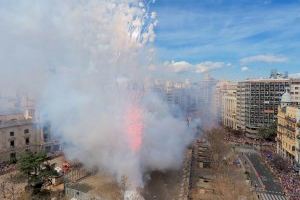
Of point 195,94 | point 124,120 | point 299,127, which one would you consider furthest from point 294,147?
point 195,94

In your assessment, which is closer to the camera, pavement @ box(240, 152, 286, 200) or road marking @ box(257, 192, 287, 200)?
road marking @ box(257, 192, 287, 200)

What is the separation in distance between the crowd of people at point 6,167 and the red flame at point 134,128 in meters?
15.2

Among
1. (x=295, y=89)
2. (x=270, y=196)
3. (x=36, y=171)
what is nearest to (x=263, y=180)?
(x=270, y=196)

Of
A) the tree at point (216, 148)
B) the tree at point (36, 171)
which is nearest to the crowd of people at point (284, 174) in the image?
the tree at point (216, 148)

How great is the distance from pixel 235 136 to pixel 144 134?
1477 inches

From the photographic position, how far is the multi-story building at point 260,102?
59241mm

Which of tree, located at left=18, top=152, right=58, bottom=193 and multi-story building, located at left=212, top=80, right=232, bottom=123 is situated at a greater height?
multi-story building, located at left=212, top=80, right=232, bottom=123

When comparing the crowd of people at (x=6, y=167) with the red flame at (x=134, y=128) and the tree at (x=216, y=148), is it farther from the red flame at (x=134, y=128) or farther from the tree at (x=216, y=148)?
the tree at (x=216, y=148)

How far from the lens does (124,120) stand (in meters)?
28.2

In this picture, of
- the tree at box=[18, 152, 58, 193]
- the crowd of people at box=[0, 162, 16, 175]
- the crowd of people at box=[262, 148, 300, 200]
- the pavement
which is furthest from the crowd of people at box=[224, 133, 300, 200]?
the crowd of people at box=[0, 162, 16, 175]

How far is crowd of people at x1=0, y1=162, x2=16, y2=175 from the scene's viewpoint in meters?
33.7

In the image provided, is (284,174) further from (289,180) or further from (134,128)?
(134,128)

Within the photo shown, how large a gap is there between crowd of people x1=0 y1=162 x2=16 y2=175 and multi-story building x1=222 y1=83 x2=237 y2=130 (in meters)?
47.8

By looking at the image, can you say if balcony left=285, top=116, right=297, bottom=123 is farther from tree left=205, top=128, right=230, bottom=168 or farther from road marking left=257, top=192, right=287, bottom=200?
road marking left=257, top=192, right=287, bottom=200
